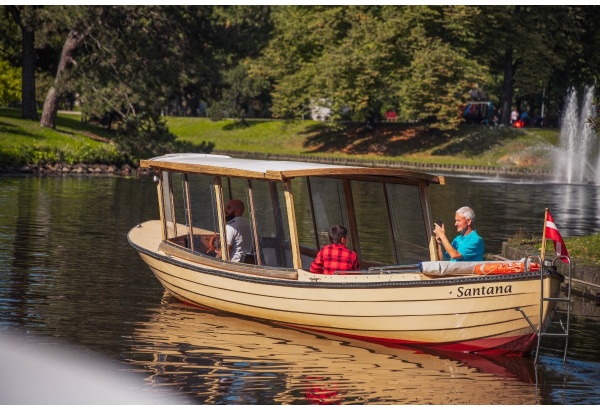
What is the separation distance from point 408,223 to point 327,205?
1.62 m

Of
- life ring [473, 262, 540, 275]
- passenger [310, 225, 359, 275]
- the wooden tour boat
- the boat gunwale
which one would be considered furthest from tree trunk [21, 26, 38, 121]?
life ring [473, 262, 540, 275]

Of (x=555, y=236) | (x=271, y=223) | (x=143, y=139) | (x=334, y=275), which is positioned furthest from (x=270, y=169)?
(x=143, y=139)

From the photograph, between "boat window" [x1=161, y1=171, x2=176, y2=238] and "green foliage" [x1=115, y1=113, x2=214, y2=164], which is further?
"green foliage" [x1=115, y1=113, x2=214, y2=164]

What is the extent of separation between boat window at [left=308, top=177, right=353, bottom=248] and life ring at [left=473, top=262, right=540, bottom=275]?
3739 millimetres

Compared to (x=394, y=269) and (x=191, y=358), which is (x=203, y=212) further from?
(x=191, y=358)

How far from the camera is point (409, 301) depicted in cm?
1739

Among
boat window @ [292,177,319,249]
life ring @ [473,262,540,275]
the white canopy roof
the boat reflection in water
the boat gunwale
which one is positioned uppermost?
the white canopy roof

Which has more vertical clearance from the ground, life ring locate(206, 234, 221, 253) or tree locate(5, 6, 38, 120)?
tree locate(5, 6, 38, 120)

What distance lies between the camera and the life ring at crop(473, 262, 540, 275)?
17.0 meters

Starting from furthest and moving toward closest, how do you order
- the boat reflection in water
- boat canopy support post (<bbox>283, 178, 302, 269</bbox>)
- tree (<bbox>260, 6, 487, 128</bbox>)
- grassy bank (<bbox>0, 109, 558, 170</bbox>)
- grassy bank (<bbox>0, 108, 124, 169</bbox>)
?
tree (<bbox>260, 6, 487, 128</bbox>)
grassy bank (<bbox>0, 109, 558, 170</bbox>)
grassy bank (<bbox>0, 108, 124, 169</bbox>)
boat canopy support post (<bbox>283, 178, 302, 269</bbox>)
the boat reflection in water

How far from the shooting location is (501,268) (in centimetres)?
1706

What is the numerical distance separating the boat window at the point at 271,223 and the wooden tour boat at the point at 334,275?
2cm

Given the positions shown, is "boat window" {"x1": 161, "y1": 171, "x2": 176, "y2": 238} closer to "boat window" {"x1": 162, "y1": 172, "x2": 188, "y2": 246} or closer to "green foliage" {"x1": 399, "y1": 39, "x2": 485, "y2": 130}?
"boat window" {"x1": 162, "y1": 172, "x2": 188, "y2": 246}

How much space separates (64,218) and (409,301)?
2050 centimetres
